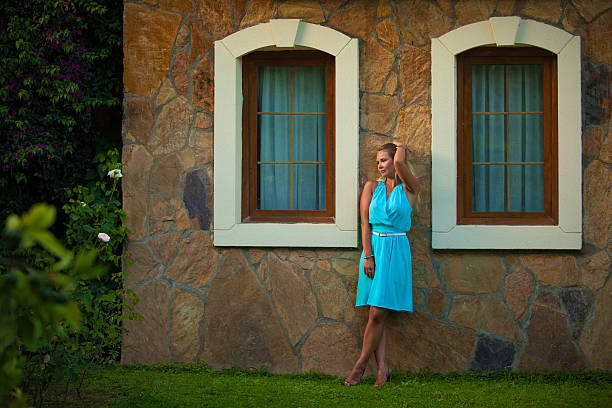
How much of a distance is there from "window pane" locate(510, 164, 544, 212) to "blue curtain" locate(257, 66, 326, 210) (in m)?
1.74

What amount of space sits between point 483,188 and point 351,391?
2172mm

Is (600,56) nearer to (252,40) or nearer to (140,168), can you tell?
(252,40)

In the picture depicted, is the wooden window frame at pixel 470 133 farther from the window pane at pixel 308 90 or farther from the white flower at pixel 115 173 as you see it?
the white flower at pixel 115 173

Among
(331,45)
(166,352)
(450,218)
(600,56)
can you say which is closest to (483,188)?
(450,218)

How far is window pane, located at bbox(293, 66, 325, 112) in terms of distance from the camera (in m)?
6.05

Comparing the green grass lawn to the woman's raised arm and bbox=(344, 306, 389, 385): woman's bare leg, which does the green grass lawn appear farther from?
the woman's raised arm

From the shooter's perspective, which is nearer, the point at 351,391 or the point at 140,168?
the point at 351,391

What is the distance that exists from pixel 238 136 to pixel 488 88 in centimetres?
232

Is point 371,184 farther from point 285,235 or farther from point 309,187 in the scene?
point 285,235

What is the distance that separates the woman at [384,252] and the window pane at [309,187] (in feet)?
1.90

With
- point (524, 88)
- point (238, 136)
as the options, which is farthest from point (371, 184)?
point (524, 88)

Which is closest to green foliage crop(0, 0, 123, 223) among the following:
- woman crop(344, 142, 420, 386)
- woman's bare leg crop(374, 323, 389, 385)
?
woman crop(344, 142, 420, 386)

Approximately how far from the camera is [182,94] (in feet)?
19.7

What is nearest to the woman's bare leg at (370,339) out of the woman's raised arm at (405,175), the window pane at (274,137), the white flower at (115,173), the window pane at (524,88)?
the woman's raised arm at (405,175)
